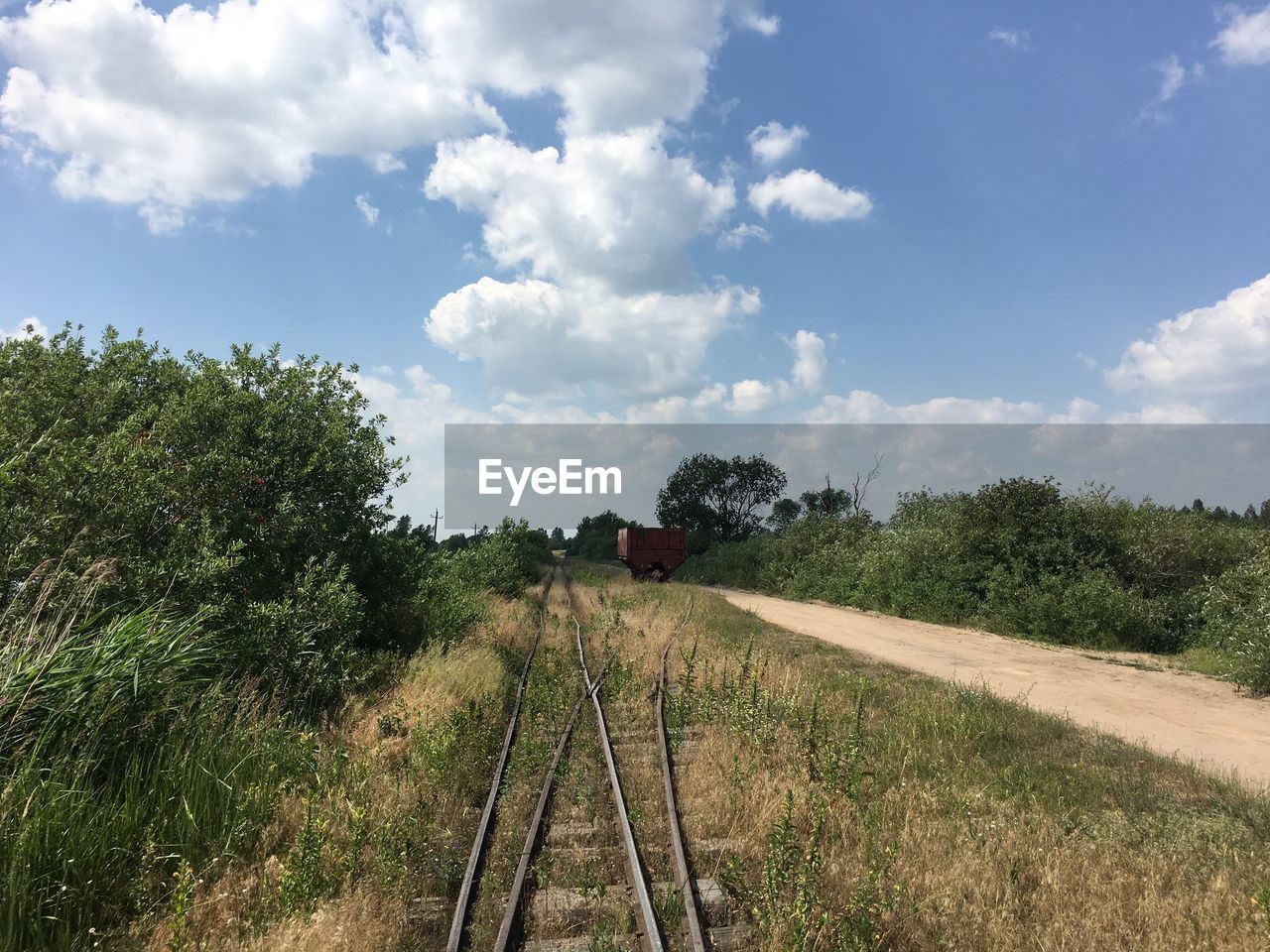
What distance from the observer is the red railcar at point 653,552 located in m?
38.0

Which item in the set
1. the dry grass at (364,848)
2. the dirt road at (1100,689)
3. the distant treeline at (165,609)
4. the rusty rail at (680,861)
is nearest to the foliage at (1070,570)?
the dirt road at (1100,689)

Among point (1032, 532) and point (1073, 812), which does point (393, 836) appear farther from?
point (1032, 532)

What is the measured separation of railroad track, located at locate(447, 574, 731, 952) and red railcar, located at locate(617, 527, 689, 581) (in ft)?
97.9

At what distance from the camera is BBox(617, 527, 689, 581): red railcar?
125 ft

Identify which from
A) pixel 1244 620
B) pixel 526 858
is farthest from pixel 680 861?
pixel 1244 620

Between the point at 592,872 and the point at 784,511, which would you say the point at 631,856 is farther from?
the point at 784,511

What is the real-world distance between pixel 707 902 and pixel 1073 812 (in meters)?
3.70

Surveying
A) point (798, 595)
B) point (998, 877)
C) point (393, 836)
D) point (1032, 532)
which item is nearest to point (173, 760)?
point (393, 836)

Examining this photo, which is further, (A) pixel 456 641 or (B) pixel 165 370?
(A) pixel 456 641

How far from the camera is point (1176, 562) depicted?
771 inches

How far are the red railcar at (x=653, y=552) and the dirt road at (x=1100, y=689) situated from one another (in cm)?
1823

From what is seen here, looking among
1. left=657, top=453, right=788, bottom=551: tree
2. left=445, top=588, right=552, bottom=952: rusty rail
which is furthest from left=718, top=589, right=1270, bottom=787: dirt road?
left=657, top=453, right=788, bottom=551: tree

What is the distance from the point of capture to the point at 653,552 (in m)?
38.1

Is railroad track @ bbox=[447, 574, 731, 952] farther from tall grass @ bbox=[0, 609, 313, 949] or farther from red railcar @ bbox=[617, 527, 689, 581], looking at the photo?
red railcar @ bbox=[617, 527, 689, 581]
